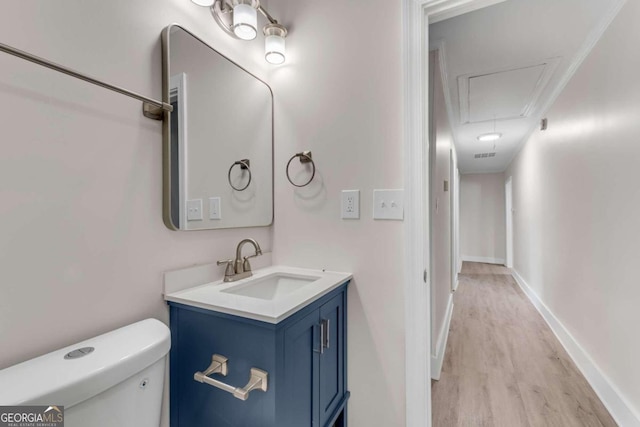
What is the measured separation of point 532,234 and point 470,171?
3433 millimetres

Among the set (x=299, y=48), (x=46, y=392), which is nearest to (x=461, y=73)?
(x=299, y=48)

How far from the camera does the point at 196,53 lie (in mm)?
1102

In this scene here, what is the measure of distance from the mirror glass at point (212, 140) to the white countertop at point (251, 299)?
243mm

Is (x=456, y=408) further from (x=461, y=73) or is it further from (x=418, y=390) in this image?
(x=461, y=73)

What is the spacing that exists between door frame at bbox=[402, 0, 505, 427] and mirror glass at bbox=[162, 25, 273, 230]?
69cm

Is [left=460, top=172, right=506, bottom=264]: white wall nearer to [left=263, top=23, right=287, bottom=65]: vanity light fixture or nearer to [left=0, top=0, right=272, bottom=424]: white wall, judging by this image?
[left=263, top=23, right=287, bottom=65]: vanity light fixture

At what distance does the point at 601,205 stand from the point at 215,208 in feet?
7.60

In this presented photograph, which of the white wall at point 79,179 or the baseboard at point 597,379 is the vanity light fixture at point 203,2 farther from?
the baseboard at point 597,379

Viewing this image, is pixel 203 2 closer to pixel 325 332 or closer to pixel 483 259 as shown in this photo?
pixel 325 332

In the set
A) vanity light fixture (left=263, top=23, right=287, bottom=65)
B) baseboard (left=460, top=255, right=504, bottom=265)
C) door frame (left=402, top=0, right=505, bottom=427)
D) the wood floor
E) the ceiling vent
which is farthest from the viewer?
baseboard (left=460, top=255, right=504, bottom=265)

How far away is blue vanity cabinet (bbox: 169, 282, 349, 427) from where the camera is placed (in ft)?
2.70

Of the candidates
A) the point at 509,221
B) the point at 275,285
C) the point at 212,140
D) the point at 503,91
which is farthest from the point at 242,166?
the point at 509,221

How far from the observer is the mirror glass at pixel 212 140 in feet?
3.32

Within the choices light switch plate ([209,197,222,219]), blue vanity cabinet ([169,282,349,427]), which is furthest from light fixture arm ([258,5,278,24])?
blue vanity cabinet ([169,282,349,427])
